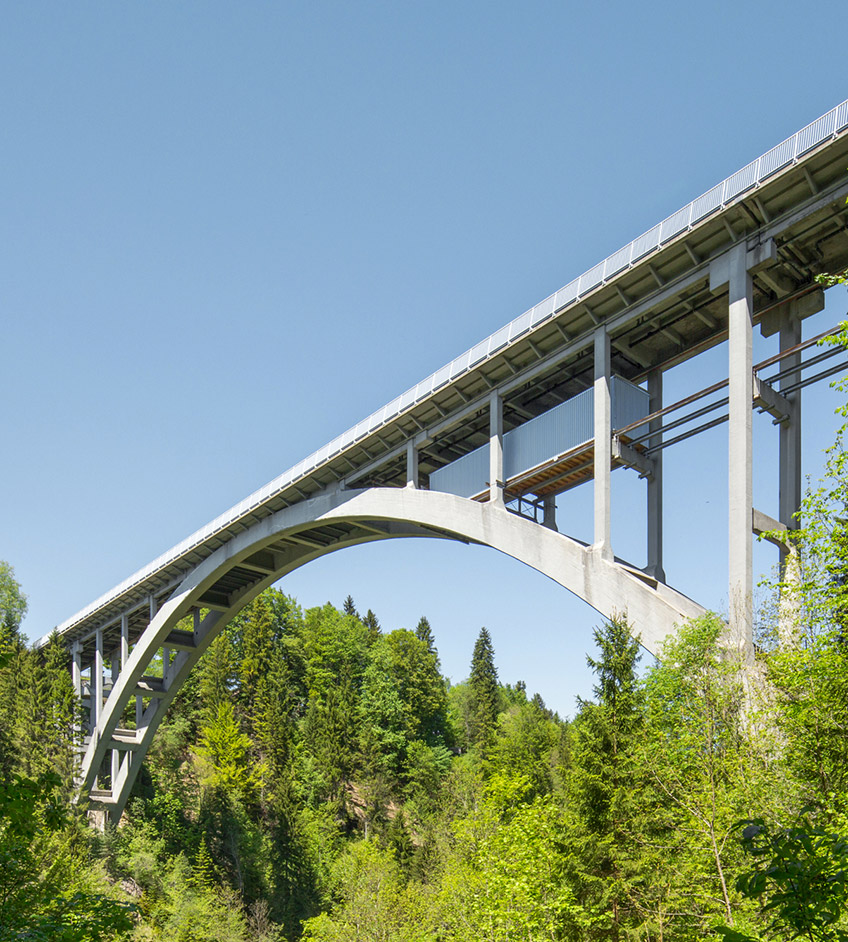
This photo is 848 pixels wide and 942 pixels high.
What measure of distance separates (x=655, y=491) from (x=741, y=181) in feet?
19.5

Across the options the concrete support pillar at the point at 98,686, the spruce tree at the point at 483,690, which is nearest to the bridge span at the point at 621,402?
the concrete support pillar at the point at 98,686

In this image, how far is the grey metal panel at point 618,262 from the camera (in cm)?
1742

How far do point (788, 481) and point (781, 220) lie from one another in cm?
431

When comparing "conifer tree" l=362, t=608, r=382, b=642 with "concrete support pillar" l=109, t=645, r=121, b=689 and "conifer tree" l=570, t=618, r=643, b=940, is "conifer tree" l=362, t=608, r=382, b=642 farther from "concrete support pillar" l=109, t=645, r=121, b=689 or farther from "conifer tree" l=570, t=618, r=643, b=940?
"conifer tree" l=570, t=618, r=643, b=940

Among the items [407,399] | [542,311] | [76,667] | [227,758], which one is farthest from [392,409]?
[227,758]

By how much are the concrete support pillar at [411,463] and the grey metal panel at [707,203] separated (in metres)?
10.1

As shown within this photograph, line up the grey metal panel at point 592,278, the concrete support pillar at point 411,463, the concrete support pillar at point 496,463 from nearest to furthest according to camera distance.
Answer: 1. the grey metal panel at point 592,278
2. the concrete support pillar at point 496,463
3. the concrete support pillar at point 411,463

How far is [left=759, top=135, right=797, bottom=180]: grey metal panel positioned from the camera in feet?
48.0

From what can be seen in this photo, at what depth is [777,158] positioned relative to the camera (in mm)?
14891

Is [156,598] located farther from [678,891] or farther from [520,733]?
[520,733]

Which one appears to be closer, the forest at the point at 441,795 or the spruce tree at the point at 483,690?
the forest at the point at 441,795

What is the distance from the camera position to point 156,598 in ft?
121

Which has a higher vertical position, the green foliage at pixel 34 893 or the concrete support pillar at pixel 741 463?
the concrete support pillar at pixel 741 463

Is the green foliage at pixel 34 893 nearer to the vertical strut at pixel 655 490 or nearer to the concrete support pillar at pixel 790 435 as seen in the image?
the vertical strut at pixel 655 490
